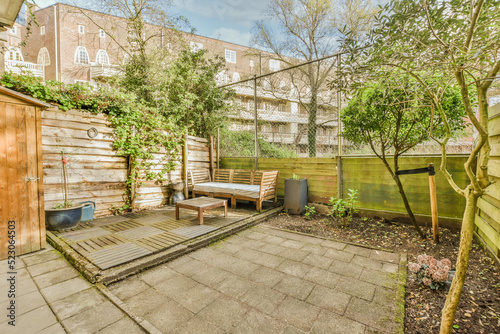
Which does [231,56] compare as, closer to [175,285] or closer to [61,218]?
[61,218]

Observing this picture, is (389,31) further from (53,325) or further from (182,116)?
(182,116)

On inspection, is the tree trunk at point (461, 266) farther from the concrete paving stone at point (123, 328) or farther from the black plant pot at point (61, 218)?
the black plant pot at point (61, 218)

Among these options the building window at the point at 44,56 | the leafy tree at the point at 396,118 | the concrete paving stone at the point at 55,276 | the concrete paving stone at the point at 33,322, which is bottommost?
the concrete paving stone at the point at 33,322

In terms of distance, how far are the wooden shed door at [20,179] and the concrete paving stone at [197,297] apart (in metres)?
2.49

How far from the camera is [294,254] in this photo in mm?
3201

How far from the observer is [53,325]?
1.81 m

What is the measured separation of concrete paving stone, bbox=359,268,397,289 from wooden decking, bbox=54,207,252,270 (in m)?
2.38

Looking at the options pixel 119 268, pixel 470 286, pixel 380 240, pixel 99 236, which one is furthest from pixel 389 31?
pixel 99 236

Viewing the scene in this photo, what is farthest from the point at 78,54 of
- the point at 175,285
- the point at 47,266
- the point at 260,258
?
the point at 260,258

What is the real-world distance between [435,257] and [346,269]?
1345 mm

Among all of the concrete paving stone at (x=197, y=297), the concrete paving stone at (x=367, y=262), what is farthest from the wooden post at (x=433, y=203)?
the concrete paving stone at (x=197, y=297)

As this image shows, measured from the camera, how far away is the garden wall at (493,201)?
2566 mm

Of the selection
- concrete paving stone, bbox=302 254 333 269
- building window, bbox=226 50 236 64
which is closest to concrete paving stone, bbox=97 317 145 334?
concrete paving stone, bbox=302 254 333 269

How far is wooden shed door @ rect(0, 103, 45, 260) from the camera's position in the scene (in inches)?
112
